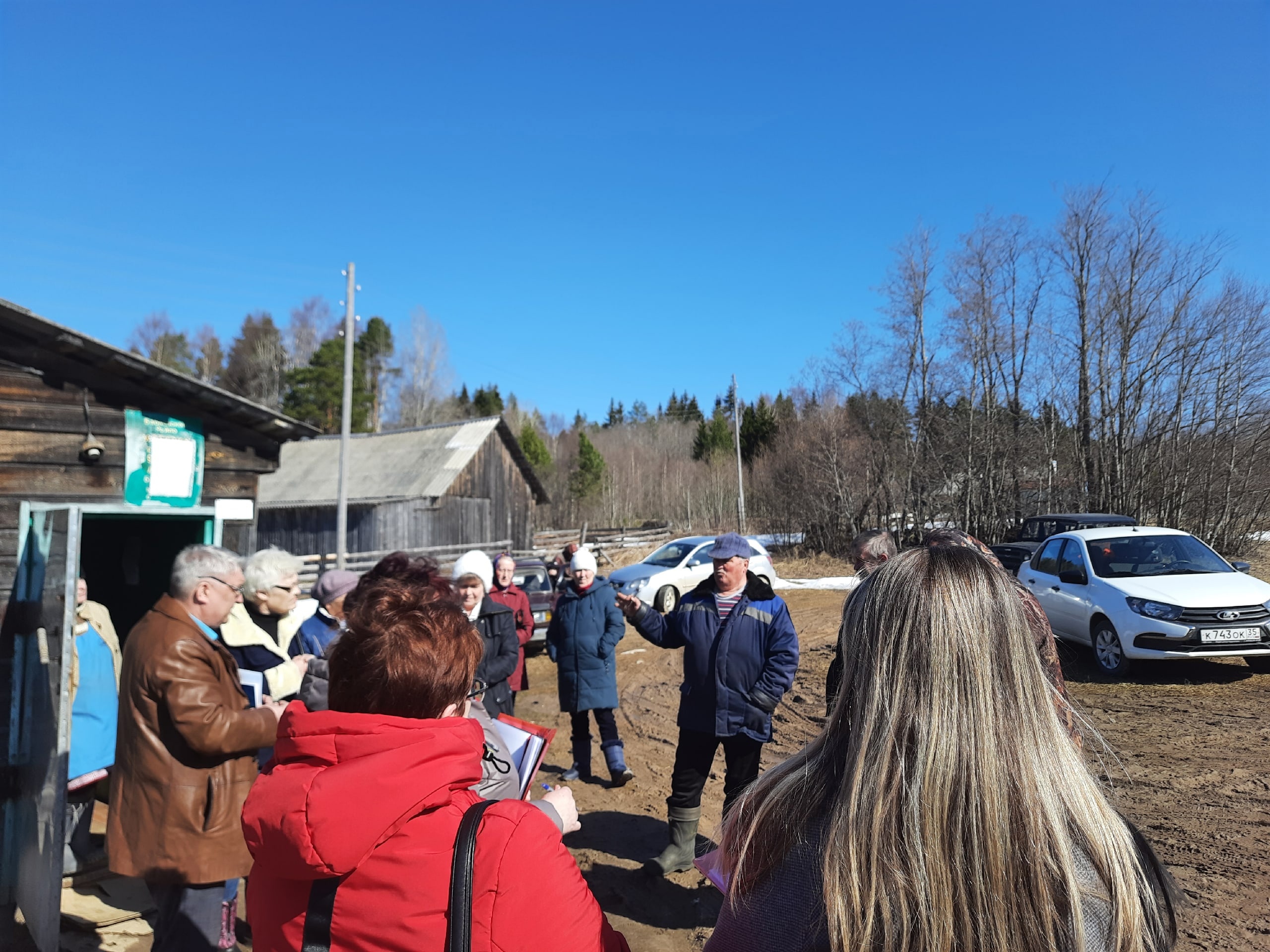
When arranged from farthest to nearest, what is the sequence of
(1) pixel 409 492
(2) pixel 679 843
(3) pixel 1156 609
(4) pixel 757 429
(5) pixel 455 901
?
(4) pixel 757 429 < (1) pixel 409 492 < (3) pixel 1156 609 < (2) pixel 679 843 < (5) pixel 455 901

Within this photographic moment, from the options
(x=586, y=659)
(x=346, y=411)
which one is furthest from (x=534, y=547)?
(x=586, y=659)

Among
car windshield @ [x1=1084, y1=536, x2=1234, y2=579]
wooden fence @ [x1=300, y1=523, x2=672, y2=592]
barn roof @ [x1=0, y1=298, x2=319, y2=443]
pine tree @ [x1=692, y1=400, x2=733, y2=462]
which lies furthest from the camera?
pine tree @ [x1=692, y1=400, x2=733, y2=462]

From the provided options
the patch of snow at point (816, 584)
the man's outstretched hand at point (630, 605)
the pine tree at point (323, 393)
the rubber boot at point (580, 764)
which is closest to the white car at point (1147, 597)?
the rubber boot at point (580, 764)

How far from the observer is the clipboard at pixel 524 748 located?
2.26 meters

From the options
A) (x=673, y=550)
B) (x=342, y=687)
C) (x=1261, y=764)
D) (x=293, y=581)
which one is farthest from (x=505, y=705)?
(x=673, y=550)

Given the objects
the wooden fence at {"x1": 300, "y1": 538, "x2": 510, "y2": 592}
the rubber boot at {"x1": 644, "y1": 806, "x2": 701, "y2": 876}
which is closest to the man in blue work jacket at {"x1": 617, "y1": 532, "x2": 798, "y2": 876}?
the rubber boot at {"x1": 644, "y1": 806, "x2": 701, "y2": 876}

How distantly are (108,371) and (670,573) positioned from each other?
37.1 ft

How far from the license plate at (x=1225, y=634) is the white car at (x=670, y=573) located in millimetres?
7352

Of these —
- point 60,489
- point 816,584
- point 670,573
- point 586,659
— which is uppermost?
point 60,489

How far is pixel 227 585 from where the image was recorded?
3240 mm

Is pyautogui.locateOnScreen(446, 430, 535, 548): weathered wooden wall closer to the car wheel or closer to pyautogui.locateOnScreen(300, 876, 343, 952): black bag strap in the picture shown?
the car wheel

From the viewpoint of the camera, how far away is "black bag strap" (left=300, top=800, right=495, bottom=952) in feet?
4.46

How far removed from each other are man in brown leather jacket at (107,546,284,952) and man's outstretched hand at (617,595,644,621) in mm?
1939

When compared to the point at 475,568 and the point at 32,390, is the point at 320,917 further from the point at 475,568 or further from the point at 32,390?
the point at 32,390
